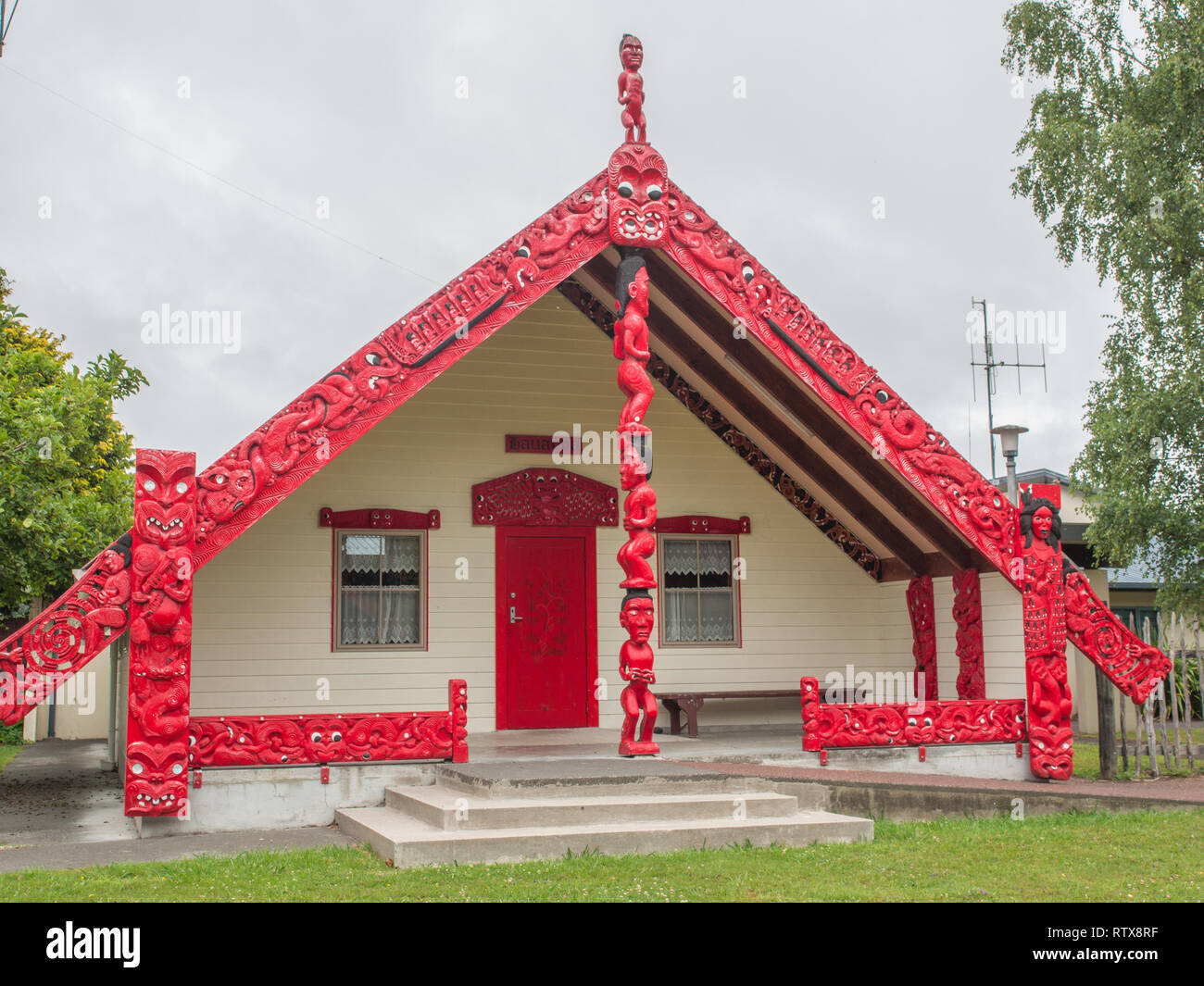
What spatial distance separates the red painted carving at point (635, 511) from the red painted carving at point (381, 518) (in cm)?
313

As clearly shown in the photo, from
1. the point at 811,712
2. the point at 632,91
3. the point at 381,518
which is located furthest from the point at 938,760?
the point at 632,91

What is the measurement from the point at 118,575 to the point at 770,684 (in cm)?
711

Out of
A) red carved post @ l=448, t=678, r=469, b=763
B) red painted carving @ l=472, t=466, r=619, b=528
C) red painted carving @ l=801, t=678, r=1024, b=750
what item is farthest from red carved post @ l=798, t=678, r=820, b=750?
red painted carving @ l=472, t=466, r=619, b=528

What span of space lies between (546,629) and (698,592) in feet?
5.72

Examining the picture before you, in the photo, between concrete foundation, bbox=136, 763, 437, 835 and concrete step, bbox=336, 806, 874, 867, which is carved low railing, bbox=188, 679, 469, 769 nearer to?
concrete foundation, bbox=136, 763, 437, 835

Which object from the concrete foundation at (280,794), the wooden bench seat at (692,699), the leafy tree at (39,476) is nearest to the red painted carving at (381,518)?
the leafy tree at (39,476)

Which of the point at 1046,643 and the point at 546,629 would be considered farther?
the point at 546,629

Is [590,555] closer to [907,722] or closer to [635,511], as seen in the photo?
[635,511]

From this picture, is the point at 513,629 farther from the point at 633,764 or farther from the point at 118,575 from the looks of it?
the point at 118,575

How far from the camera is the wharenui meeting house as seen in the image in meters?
8.12

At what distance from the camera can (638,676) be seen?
8.80 m

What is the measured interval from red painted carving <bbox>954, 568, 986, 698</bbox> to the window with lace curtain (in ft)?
16.9

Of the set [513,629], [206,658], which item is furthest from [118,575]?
[513,629]

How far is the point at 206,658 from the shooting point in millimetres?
10906
